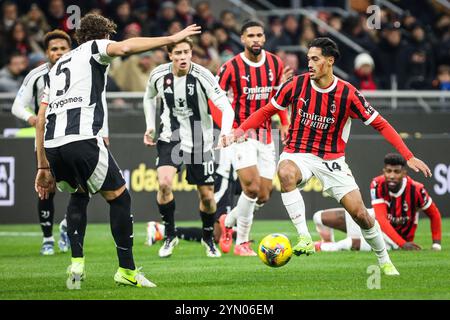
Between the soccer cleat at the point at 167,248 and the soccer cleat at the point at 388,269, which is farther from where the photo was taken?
the soccer cleat at the point at 167,248

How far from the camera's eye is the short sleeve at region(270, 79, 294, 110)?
31.1 feet

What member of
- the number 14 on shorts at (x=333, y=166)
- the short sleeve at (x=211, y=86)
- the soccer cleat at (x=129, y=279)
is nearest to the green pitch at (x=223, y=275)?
the soccer cleat at (x=129, y=279)

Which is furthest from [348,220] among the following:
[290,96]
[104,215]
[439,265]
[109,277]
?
[104,215]

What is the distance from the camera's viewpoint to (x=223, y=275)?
30.8 ft

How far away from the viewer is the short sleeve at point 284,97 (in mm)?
9492

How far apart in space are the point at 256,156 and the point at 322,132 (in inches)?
92.6

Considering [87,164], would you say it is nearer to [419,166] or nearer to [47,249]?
[419,166]

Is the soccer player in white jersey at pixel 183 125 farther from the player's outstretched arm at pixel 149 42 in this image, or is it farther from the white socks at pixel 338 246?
the player's outstretched arm at pixel 149 42

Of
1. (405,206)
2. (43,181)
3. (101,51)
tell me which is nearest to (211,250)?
(405,206)

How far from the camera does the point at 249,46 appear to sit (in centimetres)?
1188

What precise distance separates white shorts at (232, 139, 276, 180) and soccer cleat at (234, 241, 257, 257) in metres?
0.84

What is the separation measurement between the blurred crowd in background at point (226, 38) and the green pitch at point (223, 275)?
5.35 m

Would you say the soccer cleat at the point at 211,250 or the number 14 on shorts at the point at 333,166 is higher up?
the number 14 on shorts at the point at 333,166

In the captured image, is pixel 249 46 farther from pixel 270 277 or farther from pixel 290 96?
pixel 270 277
